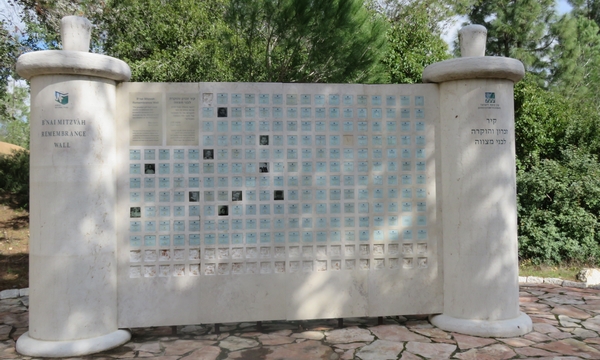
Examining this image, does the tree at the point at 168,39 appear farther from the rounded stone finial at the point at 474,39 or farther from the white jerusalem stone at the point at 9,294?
the rounded stone finial at the point at 474,39

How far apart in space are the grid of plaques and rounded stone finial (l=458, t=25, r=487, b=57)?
0.65m

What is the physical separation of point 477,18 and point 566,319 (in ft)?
48.1

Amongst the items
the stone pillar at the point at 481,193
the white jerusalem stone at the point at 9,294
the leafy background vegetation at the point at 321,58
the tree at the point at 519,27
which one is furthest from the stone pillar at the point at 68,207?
the tree at the point at 519,27

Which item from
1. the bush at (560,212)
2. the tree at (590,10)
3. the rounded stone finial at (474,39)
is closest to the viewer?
the rounded stone finial at (474,39)

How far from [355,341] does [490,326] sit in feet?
4.18

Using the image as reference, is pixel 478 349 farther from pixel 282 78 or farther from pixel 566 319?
pixel 282 78

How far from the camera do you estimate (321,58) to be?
29.0ft

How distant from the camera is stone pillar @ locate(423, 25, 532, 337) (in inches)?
179

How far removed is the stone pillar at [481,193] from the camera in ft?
14.9

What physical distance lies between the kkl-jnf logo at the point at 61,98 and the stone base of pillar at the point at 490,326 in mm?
→ 4003

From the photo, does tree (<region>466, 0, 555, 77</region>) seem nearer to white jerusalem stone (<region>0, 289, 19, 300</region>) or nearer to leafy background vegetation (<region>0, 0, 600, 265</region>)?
leafy background vegetation (<region>0, 0, 600, 265</region>)

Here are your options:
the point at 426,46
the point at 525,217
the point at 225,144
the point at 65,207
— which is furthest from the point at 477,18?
the point at 65,207

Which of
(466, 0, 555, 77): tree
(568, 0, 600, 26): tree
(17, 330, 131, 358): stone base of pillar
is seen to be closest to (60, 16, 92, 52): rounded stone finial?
(17, 330, 131, 358): stone base of pillar

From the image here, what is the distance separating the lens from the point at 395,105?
15.8 feet
